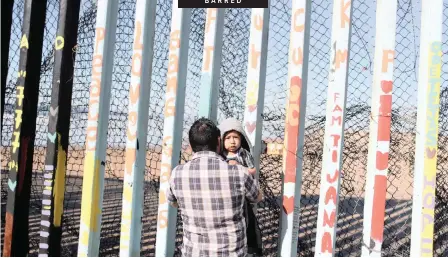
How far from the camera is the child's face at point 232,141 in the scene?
2852 mm

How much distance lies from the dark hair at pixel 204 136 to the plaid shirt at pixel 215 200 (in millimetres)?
38

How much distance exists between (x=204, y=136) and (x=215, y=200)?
0.34m

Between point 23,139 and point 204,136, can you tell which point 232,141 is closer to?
point 204,136

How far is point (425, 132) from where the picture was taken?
9.53ft

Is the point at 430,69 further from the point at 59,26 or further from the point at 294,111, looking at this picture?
the point at 59,26

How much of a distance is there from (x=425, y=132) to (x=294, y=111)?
2.65 ft

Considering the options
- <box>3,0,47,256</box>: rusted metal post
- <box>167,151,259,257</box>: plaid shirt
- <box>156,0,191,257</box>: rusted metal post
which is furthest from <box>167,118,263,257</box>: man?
<box>3,0,47,256</box>: rusted metal post

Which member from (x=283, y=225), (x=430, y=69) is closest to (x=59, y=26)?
(x=283, y=225)

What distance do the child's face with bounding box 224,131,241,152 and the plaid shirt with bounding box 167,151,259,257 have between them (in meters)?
0.32

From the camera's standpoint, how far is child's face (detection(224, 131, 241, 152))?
9.36 ft

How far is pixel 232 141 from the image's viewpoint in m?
2.85

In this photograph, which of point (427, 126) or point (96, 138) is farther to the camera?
point (96, 138)

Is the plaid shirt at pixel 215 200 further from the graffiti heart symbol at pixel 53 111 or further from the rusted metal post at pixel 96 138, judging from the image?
the graffiti heart symbol at pixel 53 111

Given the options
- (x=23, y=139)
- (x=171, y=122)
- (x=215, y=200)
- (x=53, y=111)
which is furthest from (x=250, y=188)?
(x=23, y=139)
